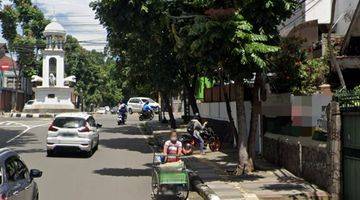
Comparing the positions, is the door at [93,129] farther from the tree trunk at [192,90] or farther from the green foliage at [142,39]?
the tree trunk at [192,90]

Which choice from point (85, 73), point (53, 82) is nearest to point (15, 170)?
point (53, 82)

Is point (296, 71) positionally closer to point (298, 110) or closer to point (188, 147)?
point (298, 110)

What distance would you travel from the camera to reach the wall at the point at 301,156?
13.8 meters

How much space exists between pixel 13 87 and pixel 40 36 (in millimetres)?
13933

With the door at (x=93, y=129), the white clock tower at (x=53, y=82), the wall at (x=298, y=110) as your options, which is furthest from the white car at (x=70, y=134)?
the white clock tower at (x=53, y=82)

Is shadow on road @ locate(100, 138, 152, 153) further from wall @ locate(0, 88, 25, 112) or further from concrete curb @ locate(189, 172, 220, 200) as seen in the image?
wall @ locate(0, 88, 25, 112)

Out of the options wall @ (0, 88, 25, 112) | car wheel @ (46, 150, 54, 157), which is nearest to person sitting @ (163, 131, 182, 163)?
car wheel @ (46, 150, 54, 157)

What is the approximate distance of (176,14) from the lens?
57.4 feet

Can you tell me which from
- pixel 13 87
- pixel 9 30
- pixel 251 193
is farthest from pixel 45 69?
pixel 251 193

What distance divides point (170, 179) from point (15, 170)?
175 inches

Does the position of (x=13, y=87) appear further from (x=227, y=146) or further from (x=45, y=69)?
(x=227, y=146)

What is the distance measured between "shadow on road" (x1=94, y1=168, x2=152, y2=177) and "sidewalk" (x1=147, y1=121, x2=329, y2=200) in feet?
4.81

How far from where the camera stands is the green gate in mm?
11828

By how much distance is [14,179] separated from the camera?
9.16 m
